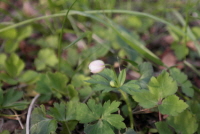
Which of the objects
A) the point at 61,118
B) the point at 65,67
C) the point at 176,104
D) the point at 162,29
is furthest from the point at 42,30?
the point at 176,104

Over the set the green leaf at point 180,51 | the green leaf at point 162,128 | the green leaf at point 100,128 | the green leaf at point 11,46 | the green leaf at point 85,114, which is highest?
the green leaf at point 11,46

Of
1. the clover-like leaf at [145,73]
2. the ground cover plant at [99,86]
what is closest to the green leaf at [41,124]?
the ground cover plant at [99,86]

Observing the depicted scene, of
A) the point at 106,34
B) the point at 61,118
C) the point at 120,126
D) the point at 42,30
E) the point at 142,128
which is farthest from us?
the point at 42,30

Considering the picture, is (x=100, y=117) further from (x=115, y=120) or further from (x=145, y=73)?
(x=145, y=73)

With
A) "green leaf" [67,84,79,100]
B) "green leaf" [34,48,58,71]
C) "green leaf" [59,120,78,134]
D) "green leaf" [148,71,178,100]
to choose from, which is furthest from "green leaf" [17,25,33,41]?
"green leaf" [148,71,178,100]

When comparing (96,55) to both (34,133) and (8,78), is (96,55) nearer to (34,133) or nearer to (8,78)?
(8,78)

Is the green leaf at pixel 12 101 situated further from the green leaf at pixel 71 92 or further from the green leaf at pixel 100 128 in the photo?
Answer: the green leaf at pixel 100 128

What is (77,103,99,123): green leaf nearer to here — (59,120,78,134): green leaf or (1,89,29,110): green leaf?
(59,120,78,134): green leaf
